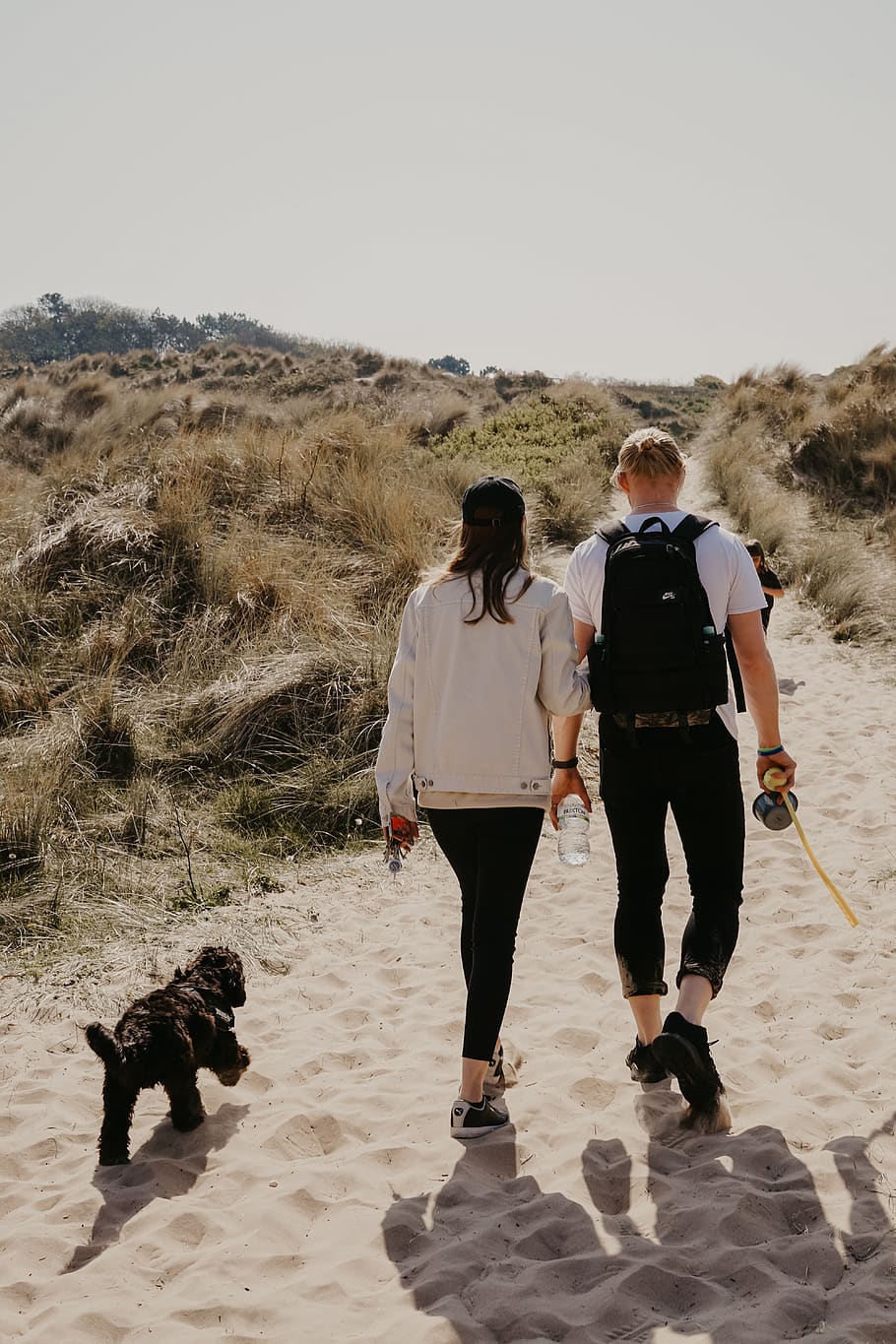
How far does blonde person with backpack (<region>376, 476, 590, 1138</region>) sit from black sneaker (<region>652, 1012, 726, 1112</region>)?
1.69 ft

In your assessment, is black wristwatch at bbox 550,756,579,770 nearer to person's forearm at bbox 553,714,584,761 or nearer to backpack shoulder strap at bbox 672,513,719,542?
person's forearm at bbox 553,714,584,761

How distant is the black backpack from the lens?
2930mm

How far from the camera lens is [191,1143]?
3.48 metres

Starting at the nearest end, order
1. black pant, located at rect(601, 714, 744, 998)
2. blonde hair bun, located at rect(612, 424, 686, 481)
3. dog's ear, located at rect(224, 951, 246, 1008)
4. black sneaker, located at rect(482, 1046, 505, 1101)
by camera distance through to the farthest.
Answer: black pant, located at rect(601, 714, 744, 998) < blonde hair bun, located at rect(612, 424, 686, 481) < black sneaker, located at rect(482, 1046, 505, 1101) < dog's ear, located at rect(224, 951, 246, 1008)

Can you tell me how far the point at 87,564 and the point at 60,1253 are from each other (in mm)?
6858

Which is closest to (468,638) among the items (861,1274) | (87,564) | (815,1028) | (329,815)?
(861,1274)

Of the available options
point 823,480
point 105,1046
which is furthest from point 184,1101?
point 823,480

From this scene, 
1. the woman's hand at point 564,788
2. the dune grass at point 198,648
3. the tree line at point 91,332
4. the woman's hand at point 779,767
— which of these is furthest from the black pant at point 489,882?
the tree line at point 91,332

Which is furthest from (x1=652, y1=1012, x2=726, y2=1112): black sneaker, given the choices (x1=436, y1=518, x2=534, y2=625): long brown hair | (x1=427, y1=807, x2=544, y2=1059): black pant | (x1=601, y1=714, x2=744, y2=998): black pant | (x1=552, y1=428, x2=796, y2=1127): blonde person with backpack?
(x1=436, y1=518, x2=534, y2=625): long brown hair

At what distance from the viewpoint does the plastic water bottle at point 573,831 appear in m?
3.05

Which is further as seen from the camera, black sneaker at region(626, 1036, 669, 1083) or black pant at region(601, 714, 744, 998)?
black sneaker at region(626, 1036, 669, 1083)

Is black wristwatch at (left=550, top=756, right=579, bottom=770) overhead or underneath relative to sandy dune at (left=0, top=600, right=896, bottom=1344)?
overhead

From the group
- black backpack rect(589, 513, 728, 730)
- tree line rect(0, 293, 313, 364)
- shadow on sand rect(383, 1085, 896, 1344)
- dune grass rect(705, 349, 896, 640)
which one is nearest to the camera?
shadow on sand rect(383, 1085, 896, 1344)

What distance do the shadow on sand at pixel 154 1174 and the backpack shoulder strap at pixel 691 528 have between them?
2.52 metres
